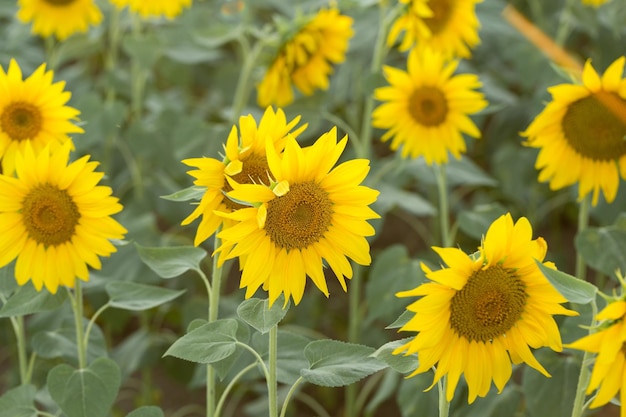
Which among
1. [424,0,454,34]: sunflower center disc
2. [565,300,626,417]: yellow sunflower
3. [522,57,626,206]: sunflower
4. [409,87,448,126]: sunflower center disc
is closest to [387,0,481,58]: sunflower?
[424,0,454,34]: sunflower center disc

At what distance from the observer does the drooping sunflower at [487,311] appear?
2.91ft

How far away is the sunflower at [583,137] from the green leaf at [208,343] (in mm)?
537

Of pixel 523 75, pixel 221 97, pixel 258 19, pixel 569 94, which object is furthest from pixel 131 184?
pixel 569 94

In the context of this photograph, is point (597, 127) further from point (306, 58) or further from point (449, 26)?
point (306, 58)

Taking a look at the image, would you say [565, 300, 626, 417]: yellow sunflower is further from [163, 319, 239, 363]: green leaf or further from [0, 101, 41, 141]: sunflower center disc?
[0, 101, 41, 141]: sunflower center disc

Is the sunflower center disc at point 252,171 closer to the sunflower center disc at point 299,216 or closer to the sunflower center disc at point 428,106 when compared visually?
the sunflower center disc at point 299,216

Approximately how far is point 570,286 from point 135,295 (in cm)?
56

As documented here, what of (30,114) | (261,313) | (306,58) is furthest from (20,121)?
(306,58)

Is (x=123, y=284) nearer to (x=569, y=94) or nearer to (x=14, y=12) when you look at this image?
(x=569, y=94)

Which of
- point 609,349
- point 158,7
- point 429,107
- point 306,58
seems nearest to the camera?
point 609,349

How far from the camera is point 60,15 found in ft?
5.87

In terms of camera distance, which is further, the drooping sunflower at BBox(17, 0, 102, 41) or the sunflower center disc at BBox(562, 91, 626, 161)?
the drooping sunflower at BBox(17, 0, 102, 41)

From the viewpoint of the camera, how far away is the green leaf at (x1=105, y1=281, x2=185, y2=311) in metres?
1.17

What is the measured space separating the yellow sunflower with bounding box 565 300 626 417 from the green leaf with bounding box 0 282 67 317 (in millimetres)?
609
